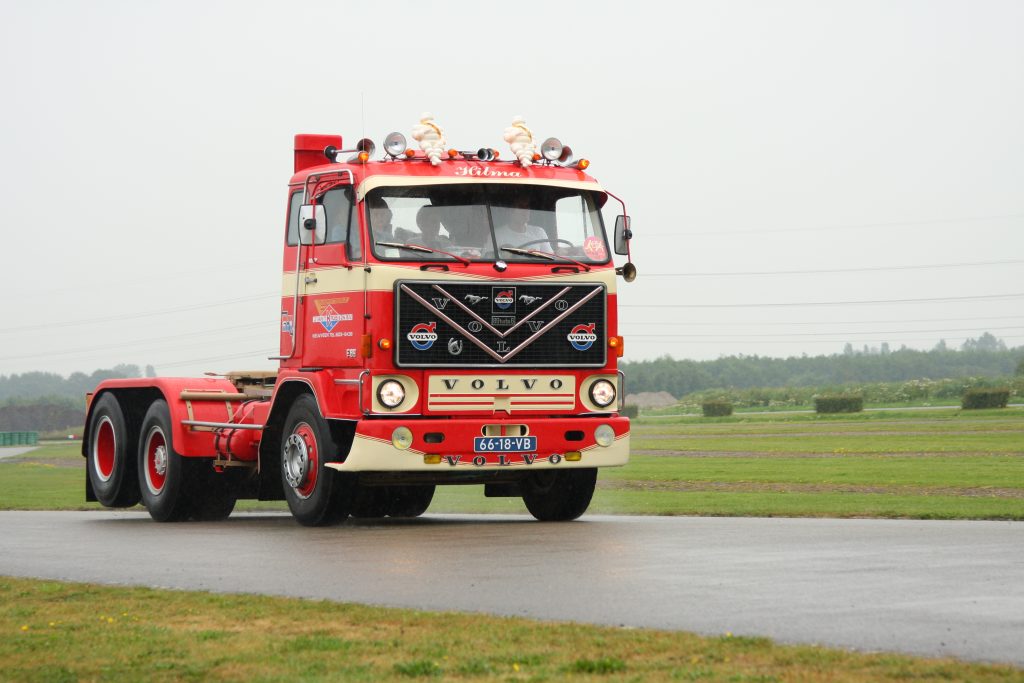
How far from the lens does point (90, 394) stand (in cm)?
2030

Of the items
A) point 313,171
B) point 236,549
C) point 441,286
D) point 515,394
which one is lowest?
point 236,549

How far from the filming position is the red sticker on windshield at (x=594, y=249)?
53.9 feet

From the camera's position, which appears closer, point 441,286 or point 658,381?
point 441,286

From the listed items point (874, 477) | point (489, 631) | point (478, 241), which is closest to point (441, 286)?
point (478, 241)

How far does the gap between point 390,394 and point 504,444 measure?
4.07ft

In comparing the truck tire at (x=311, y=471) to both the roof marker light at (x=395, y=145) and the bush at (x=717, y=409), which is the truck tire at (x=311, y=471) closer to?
the roof marker light at (x=395, y=145)

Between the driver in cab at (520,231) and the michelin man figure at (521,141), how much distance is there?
1.89ft

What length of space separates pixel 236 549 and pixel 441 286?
130 inches

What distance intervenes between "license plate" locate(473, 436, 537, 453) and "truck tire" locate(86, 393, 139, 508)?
5.72 m

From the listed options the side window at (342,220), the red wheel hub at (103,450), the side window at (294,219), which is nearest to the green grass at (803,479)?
the red wheel hub at (103,450)

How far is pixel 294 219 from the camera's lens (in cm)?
1720

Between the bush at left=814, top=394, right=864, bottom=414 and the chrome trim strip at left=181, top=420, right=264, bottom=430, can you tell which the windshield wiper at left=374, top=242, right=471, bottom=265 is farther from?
the bush at left=814, top=394, right=864, bottom=414

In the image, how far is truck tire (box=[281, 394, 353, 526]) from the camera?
15.8 meters

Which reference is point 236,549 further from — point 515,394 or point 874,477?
point 874,477
